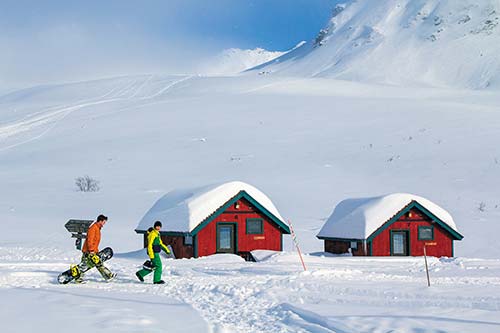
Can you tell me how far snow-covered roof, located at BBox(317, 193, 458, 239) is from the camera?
2702cm

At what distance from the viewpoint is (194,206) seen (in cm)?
2595

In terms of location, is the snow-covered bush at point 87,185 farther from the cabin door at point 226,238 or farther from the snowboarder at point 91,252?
the snowboarder at point 91,252

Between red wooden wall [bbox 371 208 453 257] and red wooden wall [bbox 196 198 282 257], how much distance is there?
361 centimetres

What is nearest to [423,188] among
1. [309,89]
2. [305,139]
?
[305,139]

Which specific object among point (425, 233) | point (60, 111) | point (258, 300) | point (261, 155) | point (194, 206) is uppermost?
point (60, 111)

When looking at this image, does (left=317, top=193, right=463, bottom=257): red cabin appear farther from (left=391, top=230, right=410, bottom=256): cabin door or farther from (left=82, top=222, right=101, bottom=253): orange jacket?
(left=82, top=222, right=101, bottom=253): orange jacket

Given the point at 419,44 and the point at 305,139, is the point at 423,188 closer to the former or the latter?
the point at 305,139

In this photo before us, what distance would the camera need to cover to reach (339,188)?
139 ft

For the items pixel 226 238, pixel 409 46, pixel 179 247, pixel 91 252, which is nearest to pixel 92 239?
pixel 91 252

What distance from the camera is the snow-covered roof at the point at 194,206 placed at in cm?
2573

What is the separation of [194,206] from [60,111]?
64022mm

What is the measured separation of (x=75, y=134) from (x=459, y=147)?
33.7m

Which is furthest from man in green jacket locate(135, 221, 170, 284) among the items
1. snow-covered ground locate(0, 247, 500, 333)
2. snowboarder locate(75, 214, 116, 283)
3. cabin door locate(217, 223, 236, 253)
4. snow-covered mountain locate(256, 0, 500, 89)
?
snow-covered mountain locate(256, 0, 500, 89)

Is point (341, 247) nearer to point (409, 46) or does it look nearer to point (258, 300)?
point (258, 300)
